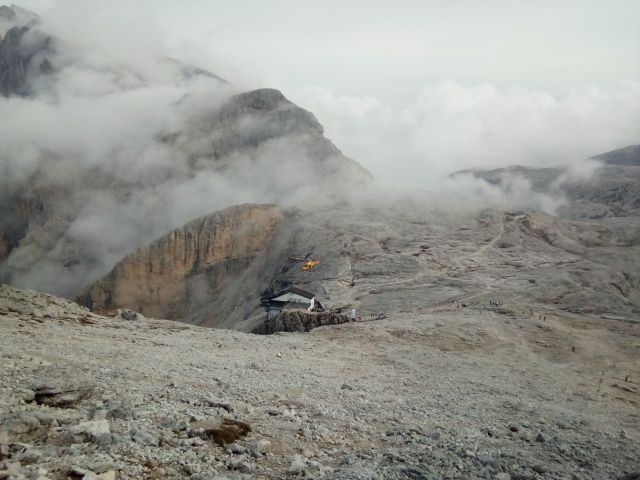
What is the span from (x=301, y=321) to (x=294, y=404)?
1949 cm

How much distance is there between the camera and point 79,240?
3442 inches

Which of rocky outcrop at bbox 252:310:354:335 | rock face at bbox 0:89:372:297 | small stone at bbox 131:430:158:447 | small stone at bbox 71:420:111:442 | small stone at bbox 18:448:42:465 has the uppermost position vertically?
rock face at bbox 0:89:372:297

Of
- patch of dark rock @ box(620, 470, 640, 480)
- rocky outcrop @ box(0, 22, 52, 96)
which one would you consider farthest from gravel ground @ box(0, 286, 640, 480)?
rocky outcrop @ box(0, 22, 52, 96)

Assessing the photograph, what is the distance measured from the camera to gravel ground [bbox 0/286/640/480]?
9.53m

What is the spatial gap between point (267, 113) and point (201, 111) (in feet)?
45.9

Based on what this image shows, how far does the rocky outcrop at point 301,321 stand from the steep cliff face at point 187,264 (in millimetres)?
32550

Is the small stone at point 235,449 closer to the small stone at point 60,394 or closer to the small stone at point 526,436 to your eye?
the small stone at point 60,394

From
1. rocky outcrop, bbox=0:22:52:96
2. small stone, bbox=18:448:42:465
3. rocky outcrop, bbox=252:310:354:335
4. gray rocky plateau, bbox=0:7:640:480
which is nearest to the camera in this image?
small stone, bbox=18:448:42:465

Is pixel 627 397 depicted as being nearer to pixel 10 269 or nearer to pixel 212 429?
pixel 212 429

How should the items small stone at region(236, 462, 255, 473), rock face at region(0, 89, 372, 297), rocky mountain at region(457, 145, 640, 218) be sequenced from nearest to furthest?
small stone at region(236, 462, 255, 473) → rock face at region(0, 89, 372, 297) → rocky mountain at region(457, 145, 640, 218)

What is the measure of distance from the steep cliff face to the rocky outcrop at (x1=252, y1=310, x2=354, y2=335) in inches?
1282

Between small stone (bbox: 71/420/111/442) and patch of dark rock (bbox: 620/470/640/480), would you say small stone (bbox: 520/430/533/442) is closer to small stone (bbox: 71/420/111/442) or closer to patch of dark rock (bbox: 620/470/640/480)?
patch of dark rock (bbox: 620/470/640/480)

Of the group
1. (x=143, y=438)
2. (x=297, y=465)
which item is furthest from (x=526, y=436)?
(x=143, y=438)

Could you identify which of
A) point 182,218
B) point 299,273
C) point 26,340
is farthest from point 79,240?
point 26,340
